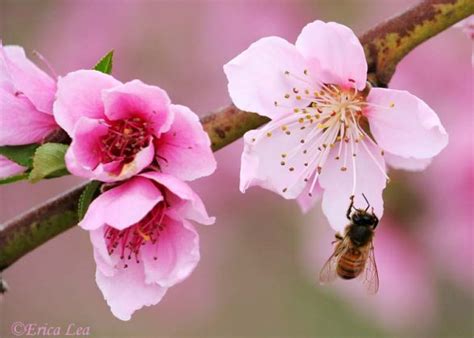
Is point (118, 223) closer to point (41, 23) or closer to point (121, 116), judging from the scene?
point (121, 116)

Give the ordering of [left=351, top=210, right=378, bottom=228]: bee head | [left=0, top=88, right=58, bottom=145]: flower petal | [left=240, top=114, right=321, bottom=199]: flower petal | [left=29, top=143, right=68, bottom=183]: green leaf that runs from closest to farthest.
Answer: [left=29, top=143, right=68, bottom=183]: green leaf → [left=0, top=88, right=58, bottom=145]: flower petal → [left=240, top=114, right=321, bottom=199]: flower petal → [left=351, top=210, right=378, bottom=228]: bee head

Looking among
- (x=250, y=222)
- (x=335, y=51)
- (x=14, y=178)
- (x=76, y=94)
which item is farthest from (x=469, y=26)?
(x=250, y=222)

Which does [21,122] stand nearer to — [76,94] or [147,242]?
[76,94]

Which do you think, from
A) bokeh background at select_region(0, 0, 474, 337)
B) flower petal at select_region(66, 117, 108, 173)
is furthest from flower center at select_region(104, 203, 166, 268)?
bokeh background at select_region(0, 0, 474, 337)

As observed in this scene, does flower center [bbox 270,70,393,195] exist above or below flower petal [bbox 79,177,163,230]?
below

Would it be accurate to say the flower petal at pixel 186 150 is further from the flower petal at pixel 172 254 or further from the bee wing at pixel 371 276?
the bee wing at pixel 371 276

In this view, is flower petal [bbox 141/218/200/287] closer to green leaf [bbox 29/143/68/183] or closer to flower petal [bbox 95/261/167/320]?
flower petal [bbox 95/261/167/320]

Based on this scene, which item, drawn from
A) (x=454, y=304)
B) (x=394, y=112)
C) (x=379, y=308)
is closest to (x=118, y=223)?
(x=394, y=112)
